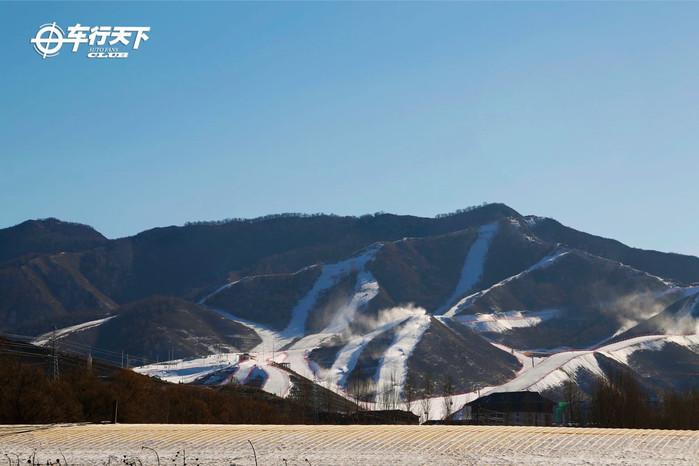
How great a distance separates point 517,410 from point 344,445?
116846 millimetres

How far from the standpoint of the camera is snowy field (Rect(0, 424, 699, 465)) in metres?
42.1

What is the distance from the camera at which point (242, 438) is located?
161 feet

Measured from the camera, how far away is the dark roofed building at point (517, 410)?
154 metres

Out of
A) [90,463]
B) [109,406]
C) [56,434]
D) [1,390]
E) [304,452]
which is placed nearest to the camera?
[90,463]

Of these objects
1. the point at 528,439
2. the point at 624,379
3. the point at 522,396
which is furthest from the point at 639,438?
the point at 522,396

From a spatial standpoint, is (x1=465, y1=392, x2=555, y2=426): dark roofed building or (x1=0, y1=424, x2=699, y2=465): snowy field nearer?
(x1=0, y1=424, x2=699, y2=465): snowy field

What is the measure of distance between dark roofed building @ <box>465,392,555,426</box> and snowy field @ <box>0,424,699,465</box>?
101444 millimetres

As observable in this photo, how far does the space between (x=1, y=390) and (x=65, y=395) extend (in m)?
6.02

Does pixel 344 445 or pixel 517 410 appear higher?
pixel 517 410

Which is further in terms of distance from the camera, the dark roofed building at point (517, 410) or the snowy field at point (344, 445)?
the dark roofed building at point (517, 410)

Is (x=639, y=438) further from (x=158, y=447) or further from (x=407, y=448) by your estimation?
(x=158, y=447)

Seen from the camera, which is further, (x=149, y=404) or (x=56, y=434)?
(x=149, y=404)

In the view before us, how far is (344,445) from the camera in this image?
46688 mm

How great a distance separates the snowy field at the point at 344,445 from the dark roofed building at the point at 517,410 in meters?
101
